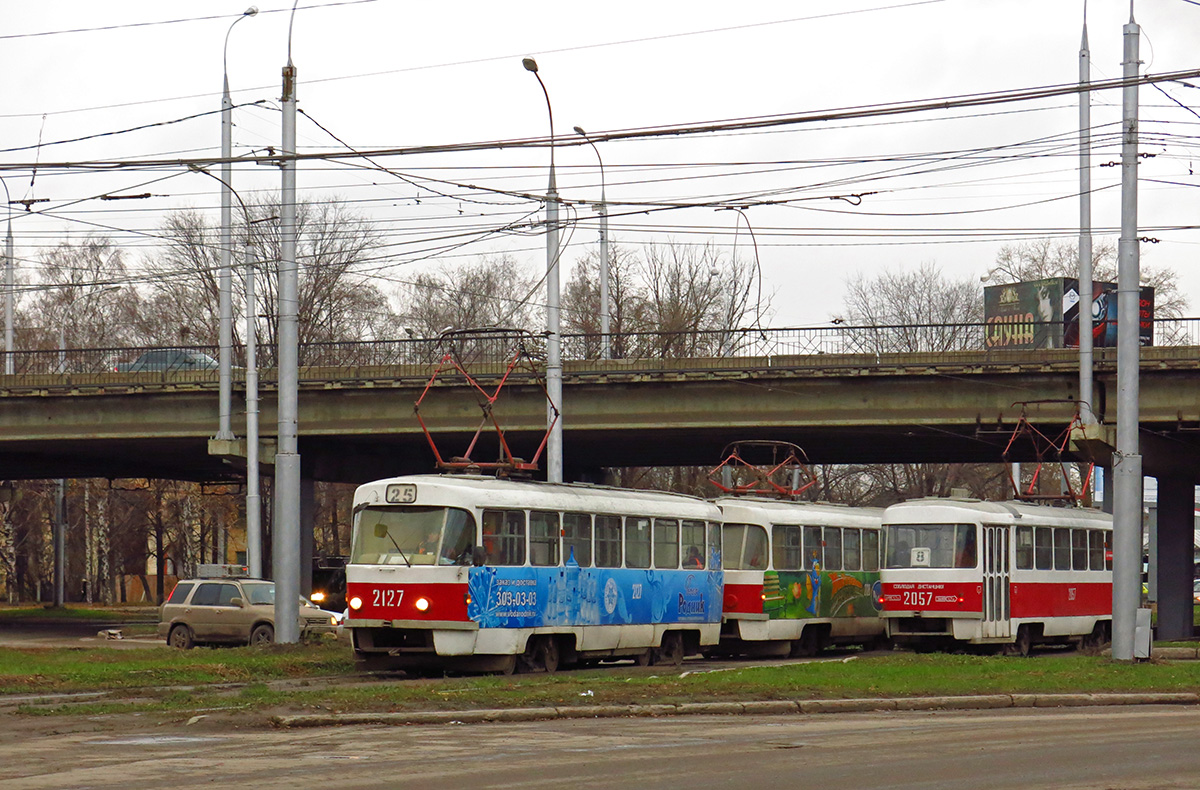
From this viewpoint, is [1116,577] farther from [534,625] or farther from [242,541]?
[242,541]

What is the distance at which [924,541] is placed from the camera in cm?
2839

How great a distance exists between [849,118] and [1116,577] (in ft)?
32.0

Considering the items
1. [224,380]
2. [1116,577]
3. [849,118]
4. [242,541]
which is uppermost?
[849,118]

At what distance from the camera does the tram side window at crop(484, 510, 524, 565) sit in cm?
2097

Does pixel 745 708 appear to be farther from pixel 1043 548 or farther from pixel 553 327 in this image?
pixel 1043 548

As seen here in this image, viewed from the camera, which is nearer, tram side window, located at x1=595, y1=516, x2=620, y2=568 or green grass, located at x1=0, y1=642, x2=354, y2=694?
green grass, located at x1=0, y1=642, x2=354, y2=694

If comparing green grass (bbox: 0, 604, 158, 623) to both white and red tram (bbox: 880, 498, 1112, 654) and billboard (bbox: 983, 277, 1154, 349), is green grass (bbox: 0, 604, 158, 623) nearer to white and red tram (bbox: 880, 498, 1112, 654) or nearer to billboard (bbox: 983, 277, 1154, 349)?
billboard (bbox: 983, 277, 1154, 349)

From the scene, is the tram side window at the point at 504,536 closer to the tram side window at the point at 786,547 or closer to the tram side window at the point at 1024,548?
the tram side window at the point at 786,547

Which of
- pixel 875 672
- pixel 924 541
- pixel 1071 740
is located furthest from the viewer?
pixel 924 541

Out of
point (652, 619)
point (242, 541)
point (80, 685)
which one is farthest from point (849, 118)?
point (242, 541)

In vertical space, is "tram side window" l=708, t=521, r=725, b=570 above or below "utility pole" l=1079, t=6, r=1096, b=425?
below

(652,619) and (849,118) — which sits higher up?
(849,118)

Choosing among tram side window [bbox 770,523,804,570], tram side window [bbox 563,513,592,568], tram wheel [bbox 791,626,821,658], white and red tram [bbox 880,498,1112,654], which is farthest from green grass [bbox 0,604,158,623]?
tram side window [bbox 563,513,592,568]

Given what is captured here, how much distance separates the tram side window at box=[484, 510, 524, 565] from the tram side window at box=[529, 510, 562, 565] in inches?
8.5
